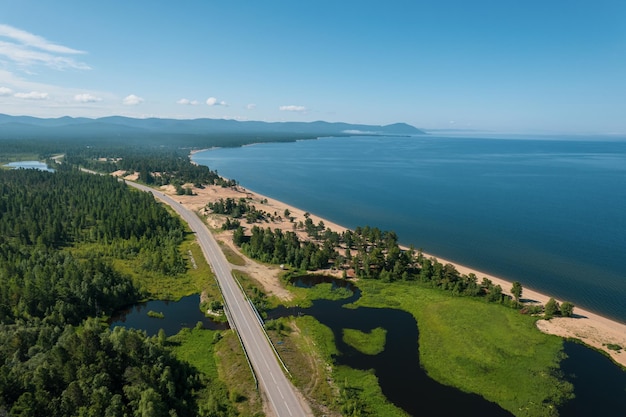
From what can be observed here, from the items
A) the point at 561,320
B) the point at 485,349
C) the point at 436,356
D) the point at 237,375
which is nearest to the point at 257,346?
the point at 237,375

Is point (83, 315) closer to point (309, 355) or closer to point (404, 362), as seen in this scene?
point (309, 355)

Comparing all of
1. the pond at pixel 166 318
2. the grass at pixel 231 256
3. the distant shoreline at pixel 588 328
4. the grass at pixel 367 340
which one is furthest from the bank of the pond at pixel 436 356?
the grass at pixel 231 256

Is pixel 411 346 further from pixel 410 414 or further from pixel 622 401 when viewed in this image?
pixel 622 401

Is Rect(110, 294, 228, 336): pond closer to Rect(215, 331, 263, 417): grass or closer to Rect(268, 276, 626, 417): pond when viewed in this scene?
Rect(215, 331, 263, 417): grass

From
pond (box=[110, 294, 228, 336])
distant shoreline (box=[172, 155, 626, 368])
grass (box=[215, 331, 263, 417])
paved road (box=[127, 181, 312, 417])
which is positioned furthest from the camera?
pond (box=[110, 294, 228, 336])

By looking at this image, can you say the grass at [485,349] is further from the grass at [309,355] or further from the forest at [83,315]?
the forest at [83,315]

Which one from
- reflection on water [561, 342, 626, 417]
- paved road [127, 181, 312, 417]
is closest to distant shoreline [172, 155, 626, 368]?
reflection on water [561, 342, 626, 417]
